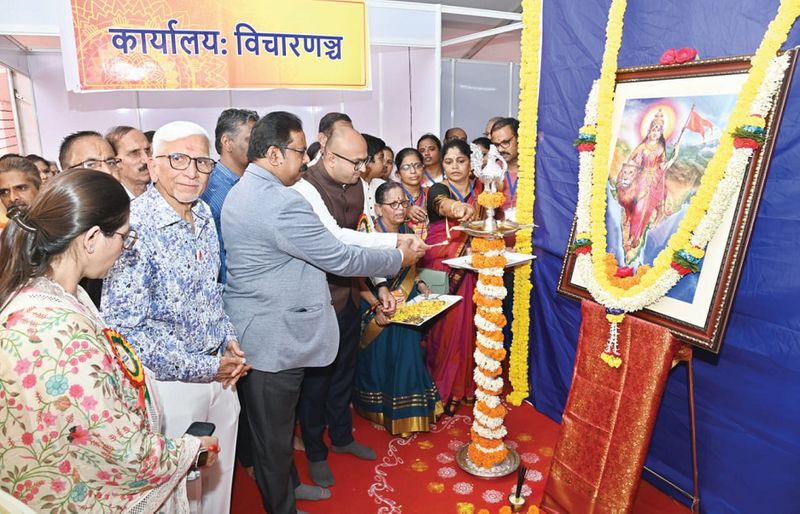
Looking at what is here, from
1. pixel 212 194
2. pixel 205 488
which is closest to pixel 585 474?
pixel 205 488

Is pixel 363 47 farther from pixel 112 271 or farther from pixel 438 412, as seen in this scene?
pixel 112 271

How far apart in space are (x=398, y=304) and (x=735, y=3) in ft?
7.39

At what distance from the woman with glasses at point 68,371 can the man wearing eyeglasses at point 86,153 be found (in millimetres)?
1657

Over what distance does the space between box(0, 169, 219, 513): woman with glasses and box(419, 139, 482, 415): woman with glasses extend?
244 centimetres

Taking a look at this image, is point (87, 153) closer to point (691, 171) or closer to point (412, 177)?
point (412, 177)

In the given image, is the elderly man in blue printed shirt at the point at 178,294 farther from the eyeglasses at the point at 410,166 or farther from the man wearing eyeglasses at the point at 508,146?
the man wearing eyeglasses at the point at 508,146

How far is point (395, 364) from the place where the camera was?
345cm

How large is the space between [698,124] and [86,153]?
2.96 m

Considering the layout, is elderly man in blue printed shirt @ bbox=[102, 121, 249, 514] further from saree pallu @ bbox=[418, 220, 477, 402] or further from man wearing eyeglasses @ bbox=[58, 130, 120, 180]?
saree pallu @ bbox=[418, 220, 477, 402]

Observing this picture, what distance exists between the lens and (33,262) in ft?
4.19

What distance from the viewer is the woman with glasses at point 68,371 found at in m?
1.18

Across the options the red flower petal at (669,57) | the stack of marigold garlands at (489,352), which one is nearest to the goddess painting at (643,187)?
the red flower petal at (669,57)

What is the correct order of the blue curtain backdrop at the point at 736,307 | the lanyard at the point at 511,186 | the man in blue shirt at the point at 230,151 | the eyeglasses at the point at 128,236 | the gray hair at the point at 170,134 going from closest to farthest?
the eyeglasses at the point at 128,236 < the gray hair at the point at 170,134 < the blue curtain backdrop at the point at 736,307 < the man in blue shirt at the point at 230,151 < the lanyard at the point at 511,186

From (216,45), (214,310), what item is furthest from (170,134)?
(216,45)
